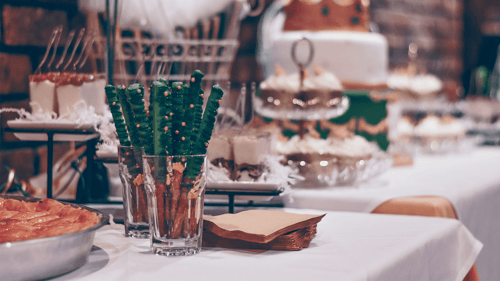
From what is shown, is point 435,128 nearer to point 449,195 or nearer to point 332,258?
point 449,195

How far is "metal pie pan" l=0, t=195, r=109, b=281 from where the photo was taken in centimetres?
59

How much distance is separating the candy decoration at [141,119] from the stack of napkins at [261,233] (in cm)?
16

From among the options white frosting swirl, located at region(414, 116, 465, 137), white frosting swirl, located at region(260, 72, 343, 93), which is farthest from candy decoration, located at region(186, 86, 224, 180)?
white frosting swirl, located at region(414, 116, 465, 137)

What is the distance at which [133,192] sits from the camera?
875mm

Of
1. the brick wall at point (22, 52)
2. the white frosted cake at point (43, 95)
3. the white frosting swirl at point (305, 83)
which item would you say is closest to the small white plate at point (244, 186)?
the white frosted cake at point (43, 95)

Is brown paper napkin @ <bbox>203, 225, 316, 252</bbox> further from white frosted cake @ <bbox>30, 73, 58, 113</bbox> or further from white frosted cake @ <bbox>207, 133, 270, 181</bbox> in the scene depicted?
white frosted cake @ <bbox>30, 73, 58, 113</bbox>

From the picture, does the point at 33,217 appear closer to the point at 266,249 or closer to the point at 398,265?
the point at 266,249

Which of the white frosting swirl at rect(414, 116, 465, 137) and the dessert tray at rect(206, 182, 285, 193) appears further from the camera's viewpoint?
the white frosting swirl at rect(414, 116, 465, 137)

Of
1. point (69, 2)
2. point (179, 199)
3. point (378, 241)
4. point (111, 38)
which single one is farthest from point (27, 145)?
point (378, 241)

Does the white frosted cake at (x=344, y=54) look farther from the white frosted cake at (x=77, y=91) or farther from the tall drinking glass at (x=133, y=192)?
the tall drinking glass at (x=133, y=192)

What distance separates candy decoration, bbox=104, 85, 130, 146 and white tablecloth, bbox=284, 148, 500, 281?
1.63 feet

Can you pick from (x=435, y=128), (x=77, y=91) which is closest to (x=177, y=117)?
(x=77, y=91)

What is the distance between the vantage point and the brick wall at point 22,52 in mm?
1596

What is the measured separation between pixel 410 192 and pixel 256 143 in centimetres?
48
